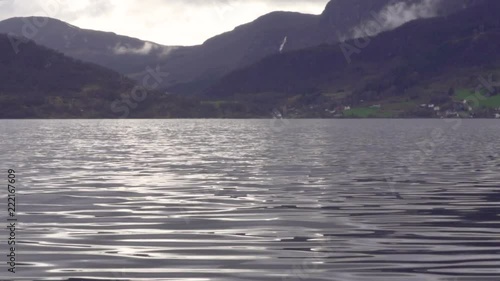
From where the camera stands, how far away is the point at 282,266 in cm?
2517

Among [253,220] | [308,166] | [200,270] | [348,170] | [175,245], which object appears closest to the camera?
[200,270]

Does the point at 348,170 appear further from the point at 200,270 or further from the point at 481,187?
the point at 200,270

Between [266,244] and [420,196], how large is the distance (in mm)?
18566

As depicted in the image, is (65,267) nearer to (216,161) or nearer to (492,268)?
(492,268)

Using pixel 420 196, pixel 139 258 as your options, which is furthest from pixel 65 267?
pixel 420 196

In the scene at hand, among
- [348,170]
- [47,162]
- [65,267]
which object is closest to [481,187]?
[348,170]

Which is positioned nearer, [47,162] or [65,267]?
[65,267]

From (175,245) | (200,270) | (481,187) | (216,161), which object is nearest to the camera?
(200,270)

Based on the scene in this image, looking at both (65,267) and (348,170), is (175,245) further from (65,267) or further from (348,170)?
(348,170)

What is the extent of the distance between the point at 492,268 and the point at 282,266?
6.04 m

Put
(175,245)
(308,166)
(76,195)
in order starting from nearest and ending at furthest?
(175,245), (76,195), (308,166)

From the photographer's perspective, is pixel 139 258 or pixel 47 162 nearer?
pixel 139 258

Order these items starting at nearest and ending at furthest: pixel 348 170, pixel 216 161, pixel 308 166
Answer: pixel 348 170 < pixel 308 166 < pixel 216 161

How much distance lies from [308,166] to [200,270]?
45302 mm
